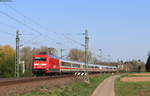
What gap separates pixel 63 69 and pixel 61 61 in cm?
298

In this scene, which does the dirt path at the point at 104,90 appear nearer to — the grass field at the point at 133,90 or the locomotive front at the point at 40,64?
the grass field at the point at 133,90

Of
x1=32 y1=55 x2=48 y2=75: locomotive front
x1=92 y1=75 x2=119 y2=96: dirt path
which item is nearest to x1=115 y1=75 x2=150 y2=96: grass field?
x1=92 y1=75 x2=119 y2=96: dirt path

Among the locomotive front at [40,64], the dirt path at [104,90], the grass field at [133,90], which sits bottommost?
the grass field at [133,90]

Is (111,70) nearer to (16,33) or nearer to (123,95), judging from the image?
(16,33)

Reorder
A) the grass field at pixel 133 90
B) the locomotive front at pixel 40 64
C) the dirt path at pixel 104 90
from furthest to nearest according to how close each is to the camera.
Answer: the locomotive front at pixel 40 64
the grass field at pixel 133 90
the dirt path at pixel 104 90

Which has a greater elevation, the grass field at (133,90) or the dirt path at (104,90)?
the dirt path at (104,90)

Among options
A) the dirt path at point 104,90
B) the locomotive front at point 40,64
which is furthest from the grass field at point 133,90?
the locomotive front at point 40,64

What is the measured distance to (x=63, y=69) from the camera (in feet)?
214

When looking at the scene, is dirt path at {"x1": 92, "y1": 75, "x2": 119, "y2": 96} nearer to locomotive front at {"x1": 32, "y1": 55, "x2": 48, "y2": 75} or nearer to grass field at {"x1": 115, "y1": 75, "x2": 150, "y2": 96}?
grass field at {"x1": 115, "y1": 75, "x2": 150, "y2": 96}

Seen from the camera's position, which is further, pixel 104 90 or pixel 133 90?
pixel 133 90

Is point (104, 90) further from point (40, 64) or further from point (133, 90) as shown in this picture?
point (40, 64)

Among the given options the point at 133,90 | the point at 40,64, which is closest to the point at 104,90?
the point at 133,90

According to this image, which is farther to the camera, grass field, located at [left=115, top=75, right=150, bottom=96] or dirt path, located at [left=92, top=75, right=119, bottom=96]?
grass field, located at [left=115, top=75, right=150, bottom=96]

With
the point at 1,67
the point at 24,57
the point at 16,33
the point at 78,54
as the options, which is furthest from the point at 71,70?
the point at 78,54
